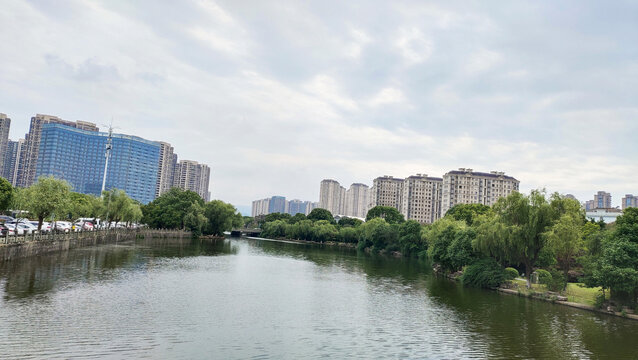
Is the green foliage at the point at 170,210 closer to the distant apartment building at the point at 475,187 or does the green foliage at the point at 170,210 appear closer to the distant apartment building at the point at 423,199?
the distant apartment building at the point at 475,187

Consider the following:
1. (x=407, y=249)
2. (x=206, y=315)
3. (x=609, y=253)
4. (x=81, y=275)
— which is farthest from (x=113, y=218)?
(x=609, y=253)

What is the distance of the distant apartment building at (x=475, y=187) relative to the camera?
16938 centimetres

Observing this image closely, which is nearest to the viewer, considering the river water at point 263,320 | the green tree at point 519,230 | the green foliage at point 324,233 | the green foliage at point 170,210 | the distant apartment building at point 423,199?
the river water at point 263,320

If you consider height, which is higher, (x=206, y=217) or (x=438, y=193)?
(x=438, y=193)

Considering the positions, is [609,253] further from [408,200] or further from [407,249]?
[408,200]

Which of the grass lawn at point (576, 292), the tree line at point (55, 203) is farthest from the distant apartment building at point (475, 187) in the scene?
the grass lawn at point (576, 292)

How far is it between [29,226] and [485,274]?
201 ft

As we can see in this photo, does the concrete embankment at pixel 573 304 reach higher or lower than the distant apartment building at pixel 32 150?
lower

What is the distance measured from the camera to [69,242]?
57.1 meters

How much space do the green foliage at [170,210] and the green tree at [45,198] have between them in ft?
216

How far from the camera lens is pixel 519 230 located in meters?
44.9

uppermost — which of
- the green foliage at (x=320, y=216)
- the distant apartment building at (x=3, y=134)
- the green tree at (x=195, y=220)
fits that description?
the distant apartment building at (x=3, y=134)

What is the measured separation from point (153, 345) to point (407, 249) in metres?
77.6

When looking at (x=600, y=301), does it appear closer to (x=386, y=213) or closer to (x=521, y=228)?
(x=521, y=228)
